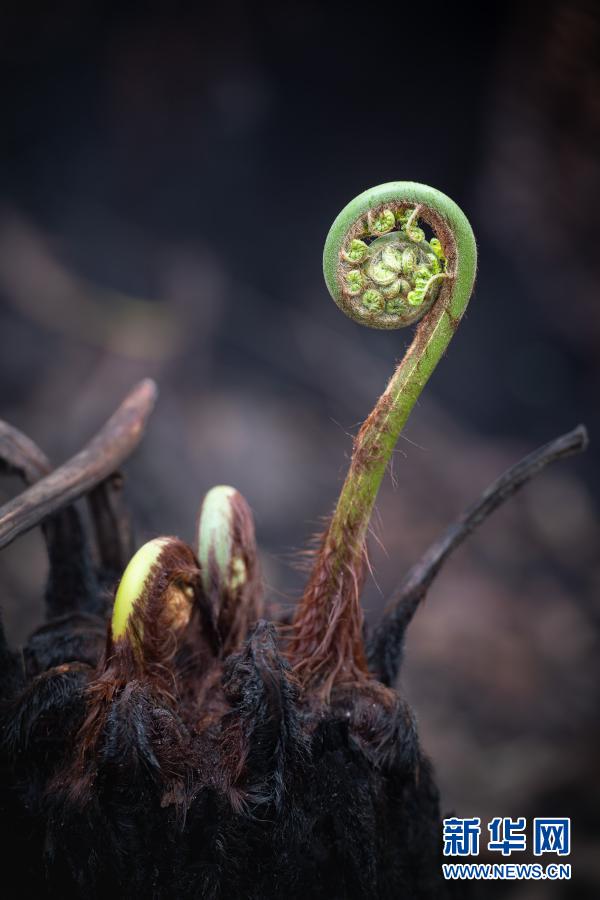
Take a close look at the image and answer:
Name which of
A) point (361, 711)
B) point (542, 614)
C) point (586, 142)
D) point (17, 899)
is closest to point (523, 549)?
point (542, 614)

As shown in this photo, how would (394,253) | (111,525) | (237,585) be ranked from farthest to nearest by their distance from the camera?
(111,525) → (237,585) → (394,253)

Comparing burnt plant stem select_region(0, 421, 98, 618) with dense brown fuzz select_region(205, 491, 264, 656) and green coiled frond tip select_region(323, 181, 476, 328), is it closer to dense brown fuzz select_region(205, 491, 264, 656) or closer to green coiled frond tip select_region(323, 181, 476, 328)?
dense brown fuzz select_region(205, 491, 264, 656)

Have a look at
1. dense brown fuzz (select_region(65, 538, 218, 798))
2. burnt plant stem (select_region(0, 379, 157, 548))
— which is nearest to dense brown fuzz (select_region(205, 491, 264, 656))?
dense brown fuzz (select_region(65, 538, 218, 798))

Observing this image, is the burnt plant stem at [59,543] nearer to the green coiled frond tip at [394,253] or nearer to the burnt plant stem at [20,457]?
the burnt plant stem at [20,457]

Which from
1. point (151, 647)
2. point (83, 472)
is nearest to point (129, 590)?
point (151, 647)

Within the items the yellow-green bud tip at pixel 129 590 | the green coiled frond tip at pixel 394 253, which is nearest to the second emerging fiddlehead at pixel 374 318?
the green coiled frond tip at pixel 394 253

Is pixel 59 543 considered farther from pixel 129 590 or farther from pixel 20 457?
pixel 129 590
